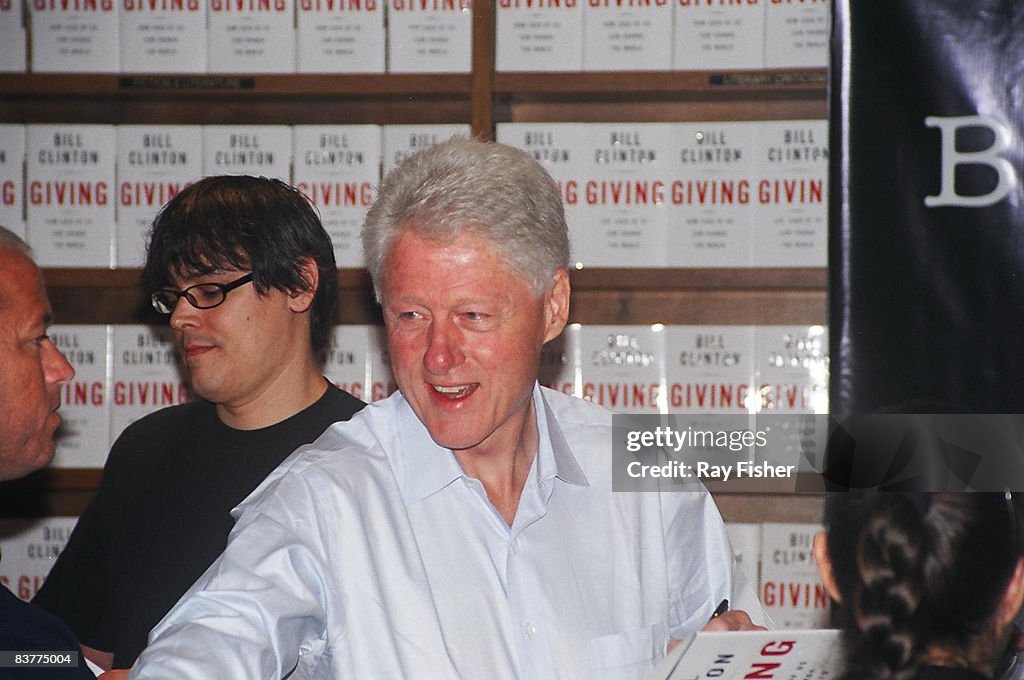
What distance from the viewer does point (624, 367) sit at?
8.85 feet

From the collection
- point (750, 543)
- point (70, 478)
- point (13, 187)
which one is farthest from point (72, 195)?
point (750, 543)

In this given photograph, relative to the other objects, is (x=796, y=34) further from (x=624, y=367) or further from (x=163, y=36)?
(x=163, y=36)

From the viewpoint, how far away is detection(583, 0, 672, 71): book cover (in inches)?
106

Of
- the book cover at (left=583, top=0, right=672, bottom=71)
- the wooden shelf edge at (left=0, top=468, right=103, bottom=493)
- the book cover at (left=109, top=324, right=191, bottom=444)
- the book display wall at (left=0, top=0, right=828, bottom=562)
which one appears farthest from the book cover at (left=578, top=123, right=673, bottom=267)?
the wooden shelf edge at (left=0, top=468, right=103, bottom=493)

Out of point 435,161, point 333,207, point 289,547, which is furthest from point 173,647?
point 333,207

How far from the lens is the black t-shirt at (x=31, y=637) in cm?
134

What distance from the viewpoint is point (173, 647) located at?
1169 millimetres

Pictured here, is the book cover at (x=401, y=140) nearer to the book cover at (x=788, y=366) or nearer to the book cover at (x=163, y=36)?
the book cover at (x=163, y=36)

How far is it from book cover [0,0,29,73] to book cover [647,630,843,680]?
2427 millimetres

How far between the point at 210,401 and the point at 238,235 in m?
0.31

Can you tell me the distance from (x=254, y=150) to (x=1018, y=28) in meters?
1.76

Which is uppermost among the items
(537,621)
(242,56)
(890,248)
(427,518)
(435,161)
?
(242,56)

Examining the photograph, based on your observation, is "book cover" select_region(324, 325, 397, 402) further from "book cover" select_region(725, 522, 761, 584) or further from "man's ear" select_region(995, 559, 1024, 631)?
"man's ear" select_region(995, 559, 1024, 631)

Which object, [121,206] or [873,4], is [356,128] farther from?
[873,4]
